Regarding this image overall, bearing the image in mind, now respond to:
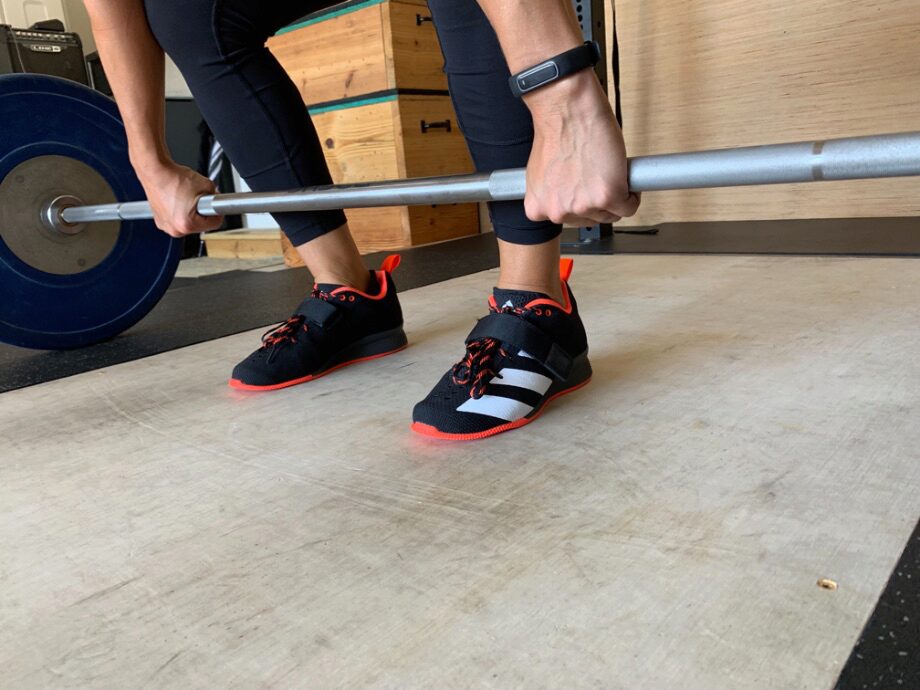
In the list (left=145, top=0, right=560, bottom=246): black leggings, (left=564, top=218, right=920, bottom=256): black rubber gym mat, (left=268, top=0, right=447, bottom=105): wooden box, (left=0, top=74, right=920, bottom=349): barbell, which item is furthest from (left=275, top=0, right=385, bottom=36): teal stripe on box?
(left=145, top=0, right=560, bottom=246): black leggings

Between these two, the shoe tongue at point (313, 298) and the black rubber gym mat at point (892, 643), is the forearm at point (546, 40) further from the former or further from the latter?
the shoe tongue at point (313, 298)

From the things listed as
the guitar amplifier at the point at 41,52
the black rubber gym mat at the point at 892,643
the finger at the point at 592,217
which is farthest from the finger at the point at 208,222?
the guitar amplifier at the point at 41,52

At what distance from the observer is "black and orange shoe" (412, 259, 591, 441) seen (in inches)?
33.0

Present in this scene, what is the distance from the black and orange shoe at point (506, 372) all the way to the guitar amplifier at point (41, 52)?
4483 millimetres

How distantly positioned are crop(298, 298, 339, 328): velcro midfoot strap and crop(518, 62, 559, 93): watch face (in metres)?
0.57

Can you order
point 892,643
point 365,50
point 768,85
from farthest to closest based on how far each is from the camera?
point 365,50
point 768,85
point 892,643

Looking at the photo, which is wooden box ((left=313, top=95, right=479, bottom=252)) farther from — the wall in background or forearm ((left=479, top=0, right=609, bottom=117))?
forearm ((left=479, top=0, right=609, bottom=117))

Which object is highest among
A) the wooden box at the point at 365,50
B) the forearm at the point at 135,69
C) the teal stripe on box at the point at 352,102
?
the wooden box at the point at 365,50

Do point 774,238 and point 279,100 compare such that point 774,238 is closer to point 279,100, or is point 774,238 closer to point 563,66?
point 279,100

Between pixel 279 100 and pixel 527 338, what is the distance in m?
0.56

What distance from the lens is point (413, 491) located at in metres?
0.72

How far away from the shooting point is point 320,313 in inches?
44.6

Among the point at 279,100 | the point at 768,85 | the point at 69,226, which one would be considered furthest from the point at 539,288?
the point at 768,85

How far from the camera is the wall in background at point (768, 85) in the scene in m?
2.16
